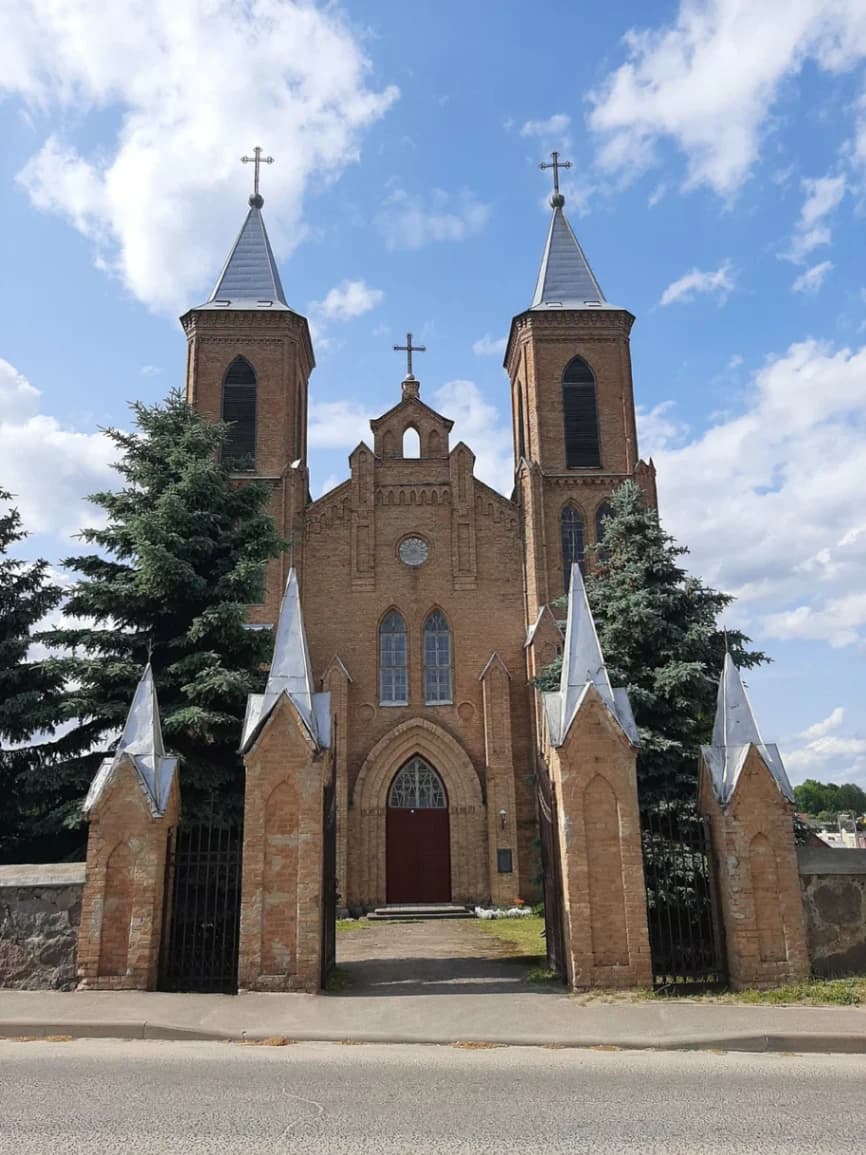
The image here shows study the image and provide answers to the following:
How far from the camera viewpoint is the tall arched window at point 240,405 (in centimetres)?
2802

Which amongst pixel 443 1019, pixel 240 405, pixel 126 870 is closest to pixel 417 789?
pixel 240 405

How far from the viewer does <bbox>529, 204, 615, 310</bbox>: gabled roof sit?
30.1 metres

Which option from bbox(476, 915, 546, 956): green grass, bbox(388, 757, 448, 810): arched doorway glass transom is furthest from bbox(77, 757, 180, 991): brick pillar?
bbox(388, 757, 448, 810): arched doorway glass transom

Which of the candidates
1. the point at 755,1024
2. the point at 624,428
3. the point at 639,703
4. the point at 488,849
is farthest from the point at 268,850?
the point at 624,428

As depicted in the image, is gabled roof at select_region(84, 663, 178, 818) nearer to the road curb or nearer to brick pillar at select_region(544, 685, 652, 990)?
the road curb

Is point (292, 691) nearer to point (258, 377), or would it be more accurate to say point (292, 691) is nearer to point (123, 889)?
point (123, 889)

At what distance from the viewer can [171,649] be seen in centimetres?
1436

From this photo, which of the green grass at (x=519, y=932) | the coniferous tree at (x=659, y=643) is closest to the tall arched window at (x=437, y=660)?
the green grass at (x=519, y=932)

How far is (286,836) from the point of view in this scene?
1068 cm

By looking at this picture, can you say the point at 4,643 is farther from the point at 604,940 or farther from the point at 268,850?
the point at 604,940

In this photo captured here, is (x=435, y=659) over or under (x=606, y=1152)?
over

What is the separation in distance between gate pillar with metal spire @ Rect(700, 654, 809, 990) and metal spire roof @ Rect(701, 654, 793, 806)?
0.01 meters

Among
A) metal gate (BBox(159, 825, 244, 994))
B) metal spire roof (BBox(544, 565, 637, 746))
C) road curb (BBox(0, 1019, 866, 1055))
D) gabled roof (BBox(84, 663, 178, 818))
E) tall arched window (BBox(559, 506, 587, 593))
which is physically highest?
tall arched window (BBox(559, 506, 587, 593))

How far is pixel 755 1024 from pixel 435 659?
17.7 m
